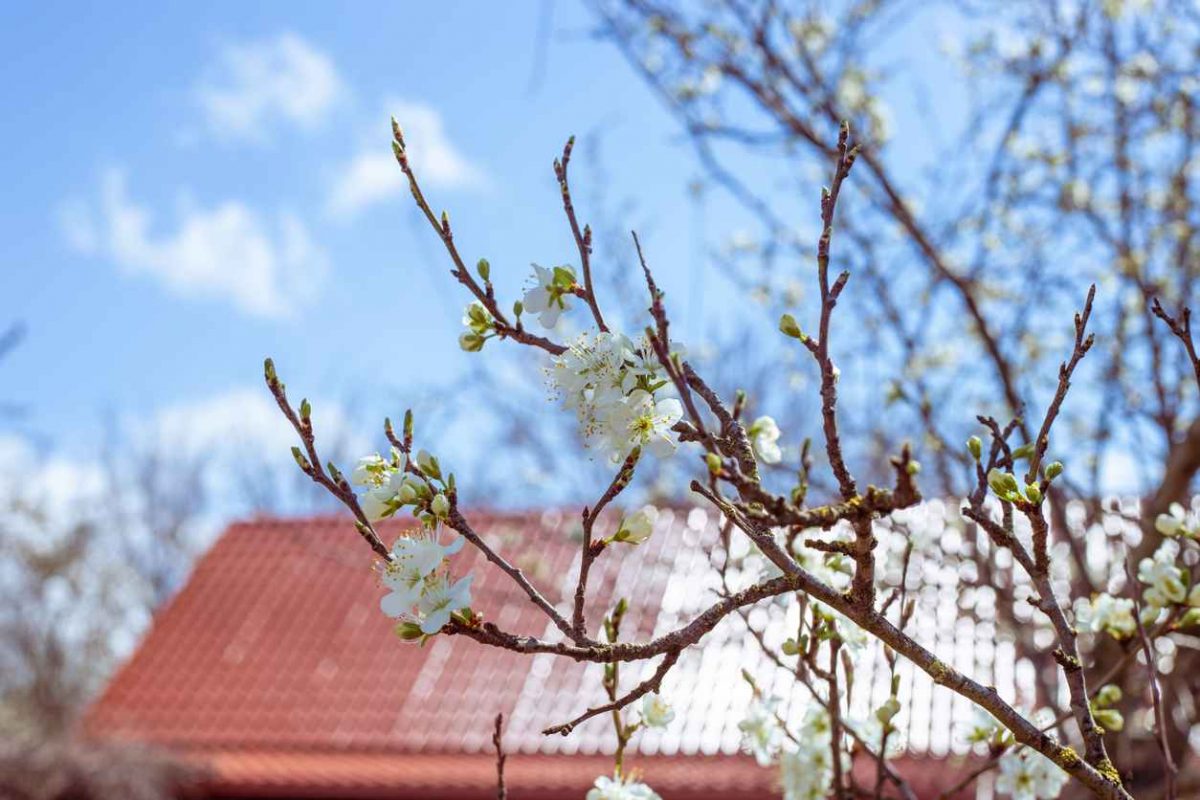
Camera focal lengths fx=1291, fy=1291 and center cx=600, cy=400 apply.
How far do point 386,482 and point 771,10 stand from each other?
11.1 feet

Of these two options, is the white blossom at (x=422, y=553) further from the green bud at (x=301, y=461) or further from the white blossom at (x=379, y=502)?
the green bud at (x=301, y=461)

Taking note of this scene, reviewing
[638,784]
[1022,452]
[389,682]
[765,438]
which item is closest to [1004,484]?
[1022,452]

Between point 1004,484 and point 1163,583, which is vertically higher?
point 1163,583

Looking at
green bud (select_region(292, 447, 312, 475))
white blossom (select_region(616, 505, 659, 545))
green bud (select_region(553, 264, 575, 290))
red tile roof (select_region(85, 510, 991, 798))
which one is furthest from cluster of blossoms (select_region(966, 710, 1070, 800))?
red tile roof (select_region(85, 510, 991, 798))

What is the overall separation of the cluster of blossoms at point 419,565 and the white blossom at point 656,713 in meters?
0.62

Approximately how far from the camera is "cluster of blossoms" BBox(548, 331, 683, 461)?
1406 mm

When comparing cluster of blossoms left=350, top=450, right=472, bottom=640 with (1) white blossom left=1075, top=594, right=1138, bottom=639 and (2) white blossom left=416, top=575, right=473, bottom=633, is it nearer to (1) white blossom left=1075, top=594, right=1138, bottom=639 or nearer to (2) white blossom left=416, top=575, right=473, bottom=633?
(2) white blossom left=416, top=575, right=473, bottom=633

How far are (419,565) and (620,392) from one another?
29 centimetres

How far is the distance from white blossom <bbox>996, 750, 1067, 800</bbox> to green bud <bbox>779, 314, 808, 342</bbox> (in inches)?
38.6

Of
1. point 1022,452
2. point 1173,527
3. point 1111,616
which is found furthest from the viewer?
point 1111,616

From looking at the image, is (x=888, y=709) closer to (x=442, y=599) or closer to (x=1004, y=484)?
(x=1004, y=484)

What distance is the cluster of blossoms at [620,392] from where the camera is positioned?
1.41m

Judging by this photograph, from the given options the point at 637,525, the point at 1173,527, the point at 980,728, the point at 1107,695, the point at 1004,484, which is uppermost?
the point at 1173,527

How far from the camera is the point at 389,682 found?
8.88 m
